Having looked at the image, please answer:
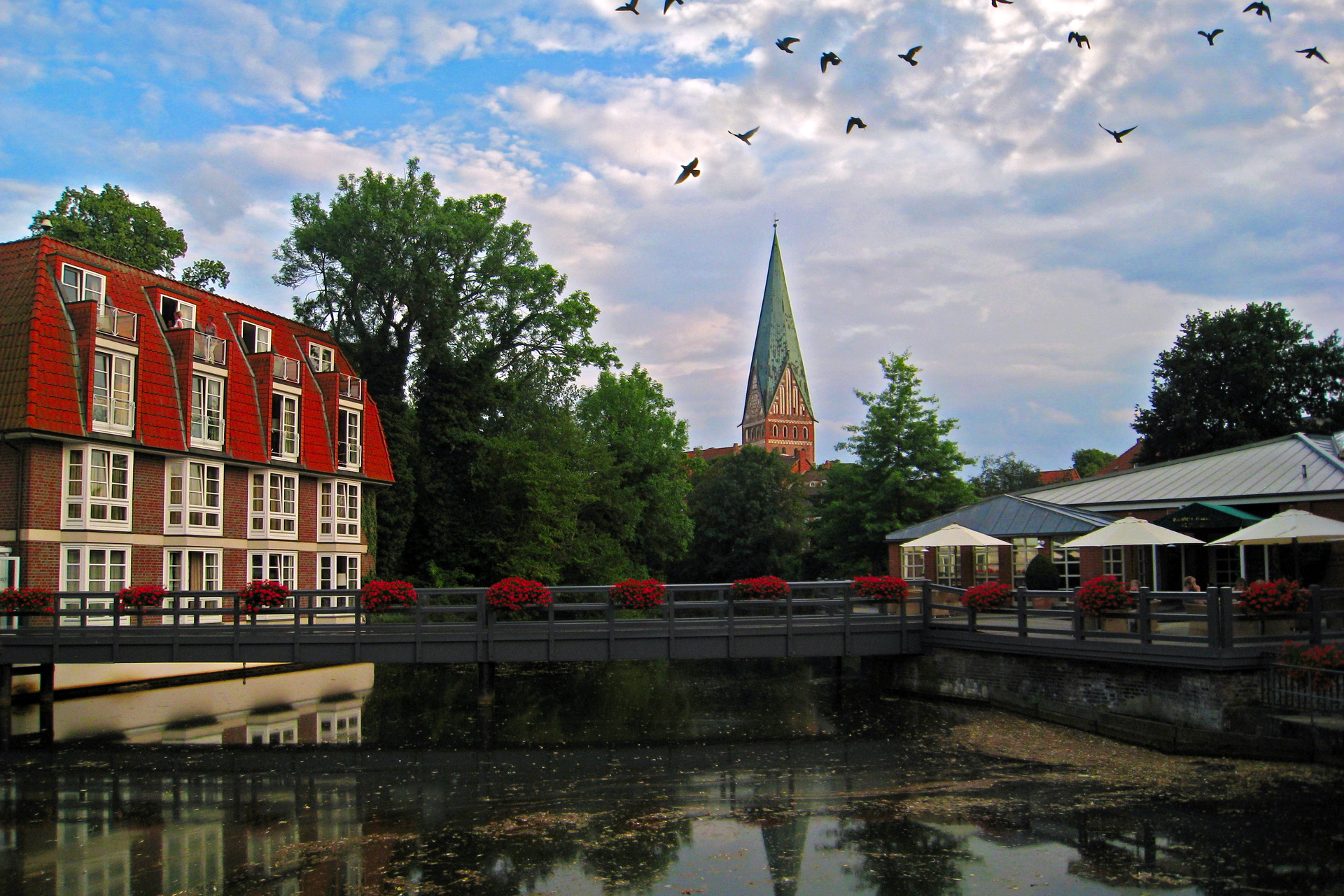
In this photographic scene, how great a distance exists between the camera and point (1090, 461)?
104000 mm

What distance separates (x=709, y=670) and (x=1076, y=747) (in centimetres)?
1498

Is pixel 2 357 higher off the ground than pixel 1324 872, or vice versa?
pixel 2 357

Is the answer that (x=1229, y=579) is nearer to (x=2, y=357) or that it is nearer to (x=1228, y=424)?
(x=1228, y=424)

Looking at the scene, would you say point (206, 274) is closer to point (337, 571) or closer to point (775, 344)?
point (337, 571)

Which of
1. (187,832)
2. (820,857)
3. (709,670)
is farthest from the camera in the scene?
(709,670)

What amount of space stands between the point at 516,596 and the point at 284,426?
16256 millimetres

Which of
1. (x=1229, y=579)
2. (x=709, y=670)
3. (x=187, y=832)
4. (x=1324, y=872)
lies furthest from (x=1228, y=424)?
(x=187, y=832)

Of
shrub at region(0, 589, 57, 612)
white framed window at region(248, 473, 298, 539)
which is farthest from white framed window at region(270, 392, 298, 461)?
shrub at region(0, 589, 57, 612)

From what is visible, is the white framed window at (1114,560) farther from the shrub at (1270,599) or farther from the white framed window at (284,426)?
the white framed window at (284,426)

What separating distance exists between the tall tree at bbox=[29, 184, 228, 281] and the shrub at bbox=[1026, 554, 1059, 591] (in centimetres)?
3351

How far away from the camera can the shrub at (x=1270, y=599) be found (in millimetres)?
15484

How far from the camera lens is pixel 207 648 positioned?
789 inches

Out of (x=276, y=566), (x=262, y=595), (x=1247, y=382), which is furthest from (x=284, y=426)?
(x=1247, y=382)

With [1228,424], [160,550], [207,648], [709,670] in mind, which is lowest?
[709,670]
